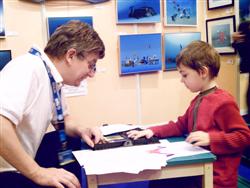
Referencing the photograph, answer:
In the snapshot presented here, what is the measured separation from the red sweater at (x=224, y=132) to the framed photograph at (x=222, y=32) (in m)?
1.74

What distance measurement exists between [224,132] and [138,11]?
172 cm

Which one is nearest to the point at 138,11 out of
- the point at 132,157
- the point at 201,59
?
the point at 201,59

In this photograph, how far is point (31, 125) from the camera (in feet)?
4.21

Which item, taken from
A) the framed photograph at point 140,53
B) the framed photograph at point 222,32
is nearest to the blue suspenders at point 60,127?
the framed photograph at point 140,53

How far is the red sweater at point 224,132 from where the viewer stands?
1.40 metres

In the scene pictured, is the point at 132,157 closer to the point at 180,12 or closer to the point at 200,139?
the point at 200,139

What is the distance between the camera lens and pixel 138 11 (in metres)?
2.88

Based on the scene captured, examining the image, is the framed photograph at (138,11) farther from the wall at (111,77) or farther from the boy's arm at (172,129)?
the boy's arm at (172,129)

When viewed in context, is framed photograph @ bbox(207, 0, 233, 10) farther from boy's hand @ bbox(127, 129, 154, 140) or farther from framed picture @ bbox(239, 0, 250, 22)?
boy's hand @ bbox(127, 129, 154, 140)

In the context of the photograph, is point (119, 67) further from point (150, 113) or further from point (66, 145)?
point (66, 145)

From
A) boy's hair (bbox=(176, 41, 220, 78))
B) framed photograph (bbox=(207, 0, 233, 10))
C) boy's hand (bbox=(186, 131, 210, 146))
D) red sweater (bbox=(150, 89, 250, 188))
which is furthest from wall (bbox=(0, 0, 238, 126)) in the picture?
boy's hand (bbox=(186, 131, 210, 146))

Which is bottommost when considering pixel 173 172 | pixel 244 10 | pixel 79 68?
pixel 173 172

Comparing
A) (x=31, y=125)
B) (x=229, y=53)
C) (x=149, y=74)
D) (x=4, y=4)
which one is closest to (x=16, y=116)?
(x=31, y=125)

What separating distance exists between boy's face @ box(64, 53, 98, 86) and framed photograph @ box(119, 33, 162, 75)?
1.42m
